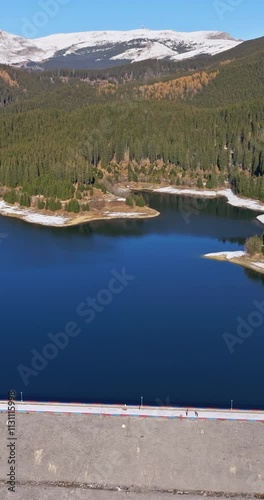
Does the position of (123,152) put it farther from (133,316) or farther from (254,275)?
(133,316)

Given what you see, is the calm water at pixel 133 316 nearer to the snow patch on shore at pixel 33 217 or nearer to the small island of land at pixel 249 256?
the small island of land at pixel 249 256

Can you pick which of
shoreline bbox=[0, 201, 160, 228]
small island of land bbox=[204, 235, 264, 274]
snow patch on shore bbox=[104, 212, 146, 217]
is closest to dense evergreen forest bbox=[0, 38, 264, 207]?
shoreline bbox=[0, 201, 160, 228]

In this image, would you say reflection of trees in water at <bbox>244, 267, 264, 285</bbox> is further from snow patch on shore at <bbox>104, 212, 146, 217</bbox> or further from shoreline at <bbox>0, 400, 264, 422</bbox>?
snow patch on shore at <bbox>104, 212, 146, 217</bbox>

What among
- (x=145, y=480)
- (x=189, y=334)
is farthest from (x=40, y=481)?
(x=189, y=334)

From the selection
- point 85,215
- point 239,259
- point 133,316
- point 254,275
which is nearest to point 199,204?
point 85,215

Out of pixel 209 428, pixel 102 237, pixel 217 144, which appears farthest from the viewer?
pixel 217 144

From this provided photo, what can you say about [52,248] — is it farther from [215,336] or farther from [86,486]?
[86,486]
